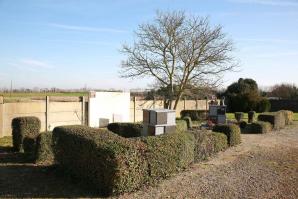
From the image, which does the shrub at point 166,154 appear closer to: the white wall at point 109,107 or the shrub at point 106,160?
the shrub at point 106,160

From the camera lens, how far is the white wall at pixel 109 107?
21.3 metres

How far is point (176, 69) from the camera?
27.7 metres

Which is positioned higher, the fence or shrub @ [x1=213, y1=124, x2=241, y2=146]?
the fence

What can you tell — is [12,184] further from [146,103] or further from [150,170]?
[146,103]

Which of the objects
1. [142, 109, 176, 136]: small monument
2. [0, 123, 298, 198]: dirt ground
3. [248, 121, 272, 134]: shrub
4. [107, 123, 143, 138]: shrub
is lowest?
[0, 123, 298, 198]: dirt ground

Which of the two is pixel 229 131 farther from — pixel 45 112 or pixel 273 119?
pixel 273 119

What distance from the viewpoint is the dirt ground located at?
737 centimetres

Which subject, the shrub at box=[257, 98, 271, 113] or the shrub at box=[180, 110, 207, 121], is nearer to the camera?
the shrub at box=[180, 110, 207, 121]

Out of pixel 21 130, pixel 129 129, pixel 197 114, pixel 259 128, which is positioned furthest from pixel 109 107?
pixel 21 130

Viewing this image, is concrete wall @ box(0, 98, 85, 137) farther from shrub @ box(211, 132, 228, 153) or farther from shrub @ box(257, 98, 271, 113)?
shrub @ box(257, 98, 271, 113)

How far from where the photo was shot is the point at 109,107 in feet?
74.6

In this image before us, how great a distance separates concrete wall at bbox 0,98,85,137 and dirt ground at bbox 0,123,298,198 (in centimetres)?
443

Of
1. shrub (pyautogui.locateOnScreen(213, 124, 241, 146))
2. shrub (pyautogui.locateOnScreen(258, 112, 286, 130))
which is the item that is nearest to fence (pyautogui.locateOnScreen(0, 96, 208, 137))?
shrub (pyautogui.locateOnScreen(213, 124, 241, 146))

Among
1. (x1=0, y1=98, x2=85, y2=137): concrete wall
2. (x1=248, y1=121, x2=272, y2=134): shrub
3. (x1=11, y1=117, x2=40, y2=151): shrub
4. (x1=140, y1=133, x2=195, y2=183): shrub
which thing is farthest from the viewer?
(x1=248, y1=121, x2=272, y2=134): shrub
